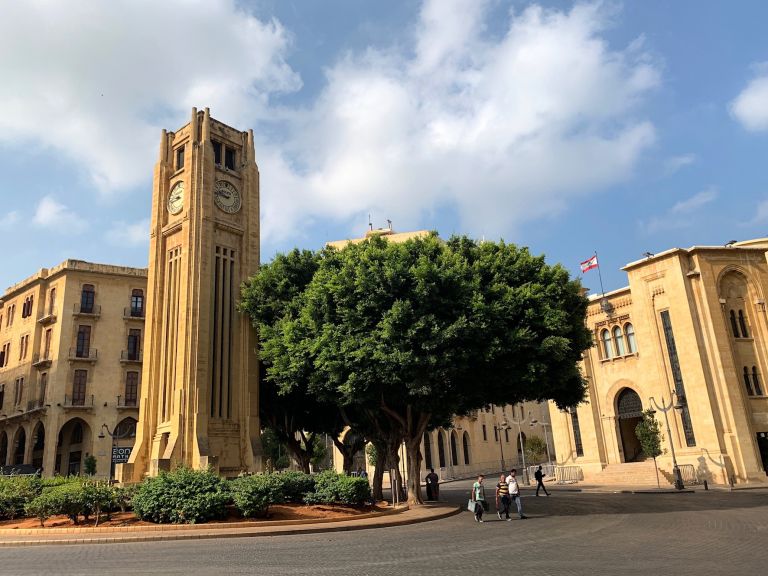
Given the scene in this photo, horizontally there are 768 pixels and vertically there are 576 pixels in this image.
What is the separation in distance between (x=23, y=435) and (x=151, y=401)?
22.6 m

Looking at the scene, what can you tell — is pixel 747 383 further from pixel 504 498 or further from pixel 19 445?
pixel 19 445

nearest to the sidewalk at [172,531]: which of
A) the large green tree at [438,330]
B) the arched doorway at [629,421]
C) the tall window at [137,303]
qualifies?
the large green tree at [438,330]

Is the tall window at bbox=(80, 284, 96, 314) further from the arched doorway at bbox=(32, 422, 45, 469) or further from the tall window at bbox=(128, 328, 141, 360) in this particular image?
the arched doorway at bbox=(32, 422, 45, 469)

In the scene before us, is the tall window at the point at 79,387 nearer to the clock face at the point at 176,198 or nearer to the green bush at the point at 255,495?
the clock face at the point at 176,198

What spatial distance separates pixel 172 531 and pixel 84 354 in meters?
33.1

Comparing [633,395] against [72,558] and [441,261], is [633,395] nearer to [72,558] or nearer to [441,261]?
[441,261]

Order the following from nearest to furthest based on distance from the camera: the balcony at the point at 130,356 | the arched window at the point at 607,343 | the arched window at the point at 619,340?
the arched window at the point at 619,340, the arched window at the point at 607,343, the balcony at the point at 130,356

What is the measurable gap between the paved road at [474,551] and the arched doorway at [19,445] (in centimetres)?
3662

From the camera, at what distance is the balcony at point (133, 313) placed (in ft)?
158

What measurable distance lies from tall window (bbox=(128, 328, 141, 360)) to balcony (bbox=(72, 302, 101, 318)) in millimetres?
2849

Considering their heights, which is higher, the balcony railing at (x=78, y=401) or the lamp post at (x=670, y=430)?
the balcony railing at (x=78, y=401)

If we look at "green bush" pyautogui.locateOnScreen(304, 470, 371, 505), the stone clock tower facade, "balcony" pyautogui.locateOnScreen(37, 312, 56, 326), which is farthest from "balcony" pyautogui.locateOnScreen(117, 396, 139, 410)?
"green bush" pyautogui.locateOnScreen(304, 470, 371, 505)

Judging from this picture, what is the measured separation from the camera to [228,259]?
3397 centimetres

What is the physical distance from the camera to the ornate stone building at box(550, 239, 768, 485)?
34.5m
